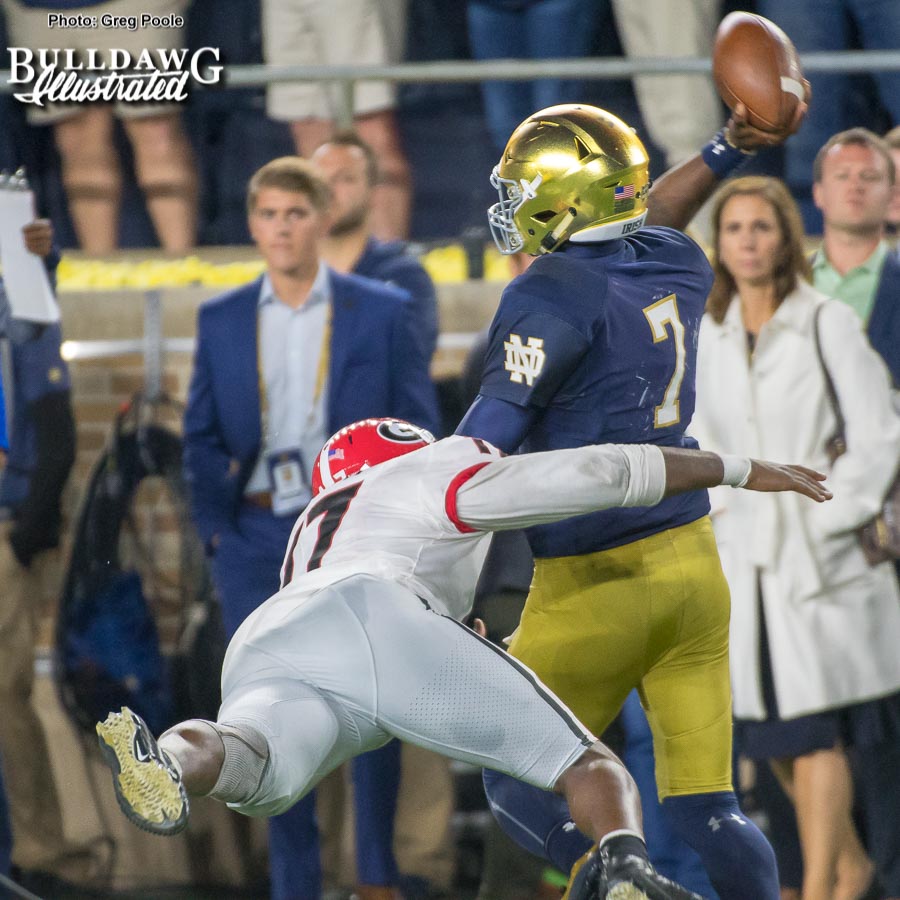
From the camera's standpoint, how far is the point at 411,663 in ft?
10.3

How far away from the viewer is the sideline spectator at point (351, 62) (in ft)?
19.4

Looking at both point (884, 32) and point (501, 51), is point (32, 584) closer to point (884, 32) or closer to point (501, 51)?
point (501, 51)

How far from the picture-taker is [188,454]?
195 inches

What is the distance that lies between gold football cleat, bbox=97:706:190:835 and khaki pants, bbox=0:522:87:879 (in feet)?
8.18

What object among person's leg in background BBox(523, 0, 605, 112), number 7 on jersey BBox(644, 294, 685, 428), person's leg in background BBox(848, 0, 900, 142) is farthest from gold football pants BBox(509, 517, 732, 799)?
person's leg in background BBox(523, 0, 605, 112)

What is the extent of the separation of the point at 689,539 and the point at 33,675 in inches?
100

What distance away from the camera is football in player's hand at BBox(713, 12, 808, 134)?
3.98 m

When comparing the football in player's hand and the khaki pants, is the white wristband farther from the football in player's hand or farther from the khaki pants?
the khaki pants

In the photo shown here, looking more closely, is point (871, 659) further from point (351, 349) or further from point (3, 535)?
point (3, 535)

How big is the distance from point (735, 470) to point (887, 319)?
1822mm

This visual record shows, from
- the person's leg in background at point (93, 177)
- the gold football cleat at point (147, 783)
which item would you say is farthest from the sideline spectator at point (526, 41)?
the gold football cleat at point (147, 783)

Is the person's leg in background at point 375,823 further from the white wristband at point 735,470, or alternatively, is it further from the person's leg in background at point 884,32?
the person's leg in background at point 884,32

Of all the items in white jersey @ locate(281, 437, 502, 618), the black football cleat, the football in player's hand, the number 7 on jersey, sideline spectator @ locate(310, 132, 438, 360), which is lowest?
the black football cleat

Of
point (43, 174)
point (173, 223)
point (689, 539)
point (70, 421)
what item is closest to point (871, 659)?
point (689, 539)
